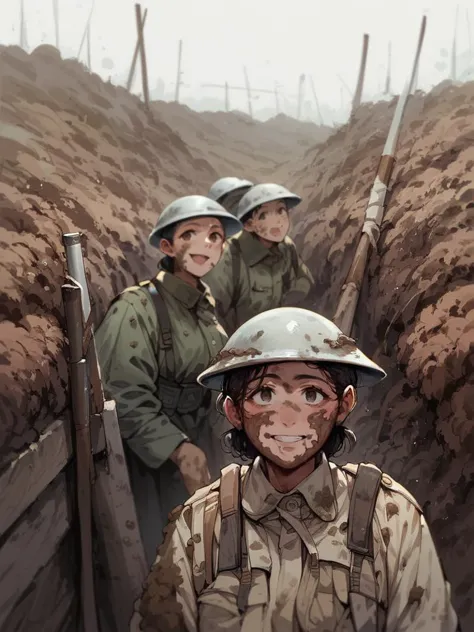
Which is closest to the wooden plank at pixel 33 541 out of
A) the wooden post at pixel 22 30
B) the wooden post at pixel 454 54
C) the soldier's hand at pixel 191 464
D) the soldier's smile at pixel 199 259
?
the soldier's hand at pixel 191 464

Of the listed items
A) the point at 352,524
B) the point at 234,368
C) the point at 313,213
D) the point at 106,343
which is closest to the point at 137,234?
the point at 106,343

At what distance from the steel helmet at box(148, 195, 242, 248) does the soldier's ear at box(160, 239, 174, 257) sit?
0.02m

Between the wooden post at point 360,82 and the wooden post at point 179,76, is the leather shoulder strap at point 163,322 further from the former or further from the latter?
the wooden post at point 360,82

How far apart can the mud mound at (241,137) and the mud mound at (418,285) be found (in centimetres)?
10

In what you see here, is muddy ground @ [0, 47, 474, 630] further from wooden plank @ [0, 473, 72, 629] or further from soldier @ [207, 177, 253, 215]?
wooden plank @ [0, 473, 72, 629]

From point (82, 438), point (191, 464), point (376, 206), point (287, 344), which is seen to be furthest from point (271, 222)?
point (82, 438)

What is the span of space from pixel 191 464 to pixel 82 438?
16.5 inches

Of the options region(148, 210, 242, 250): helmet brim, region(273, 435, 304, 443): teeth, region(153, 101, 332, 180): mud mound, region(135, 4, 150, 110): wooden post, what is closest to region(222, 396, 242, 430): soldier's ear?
region(273, 435, 304, 443): teeth

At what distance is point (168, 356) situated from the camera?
2371 millimetres

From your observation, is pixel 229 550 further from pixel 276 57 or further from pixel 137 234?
pixel 276 57

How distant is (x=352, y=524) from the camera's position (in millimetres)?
1801

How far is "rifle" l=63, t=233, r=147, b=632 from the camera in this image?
229cm

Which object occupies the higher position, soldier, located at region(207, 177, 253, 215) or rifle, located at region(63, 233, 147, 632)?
soldier, located at region(207, 177, 253, 215)

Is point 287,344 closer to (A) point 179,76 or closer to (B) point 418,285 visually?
(B) point 418,285
